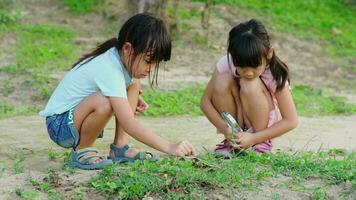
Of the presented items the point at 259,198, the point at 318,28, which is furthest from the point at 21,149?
the point at 318,28

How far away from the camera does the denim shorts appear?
13.6 feet

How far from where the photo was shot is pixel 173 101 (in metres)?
6.58

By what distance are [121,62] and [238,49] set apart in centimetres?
68

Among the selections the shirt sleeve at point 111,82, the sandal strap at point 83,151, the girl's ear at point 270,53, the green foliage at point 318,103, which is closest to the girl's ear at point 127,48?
the shirt sleeve at point 111,82

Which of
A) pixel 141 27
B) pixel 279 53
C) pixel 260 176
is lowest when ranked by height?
pixel 279 53

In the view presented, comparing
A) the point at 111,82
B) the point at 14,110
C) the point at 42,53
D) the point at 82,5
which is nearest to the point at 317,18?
the point at 82,5

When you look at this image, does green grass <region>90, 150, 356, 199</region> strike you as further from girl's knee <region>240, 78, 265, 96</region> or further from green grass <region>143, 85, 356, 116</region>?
green grass <region>143, 85, 356, 116</region>

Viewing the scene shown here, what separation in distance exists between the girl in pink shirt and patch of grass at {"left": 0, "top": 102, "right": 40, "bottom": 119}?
77.5 inches

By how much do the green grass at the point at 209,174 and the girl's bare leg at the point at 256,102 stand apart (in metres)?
0.35

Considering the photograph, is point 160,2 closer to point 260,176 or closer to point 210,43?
point 210,43

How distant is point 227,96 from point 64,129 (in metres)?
1.05

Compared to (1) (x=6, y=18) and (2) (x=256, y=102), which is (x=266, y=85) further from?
(1) (x=6, y=18)

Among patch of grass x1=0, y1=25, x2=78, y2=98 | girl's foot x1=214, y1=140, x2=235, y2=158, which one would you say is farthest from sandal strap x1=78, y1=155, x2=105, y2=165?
patch of grass x1=0, y1=25, x2=78, y2=98

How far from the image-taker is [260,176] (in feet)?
12.5
